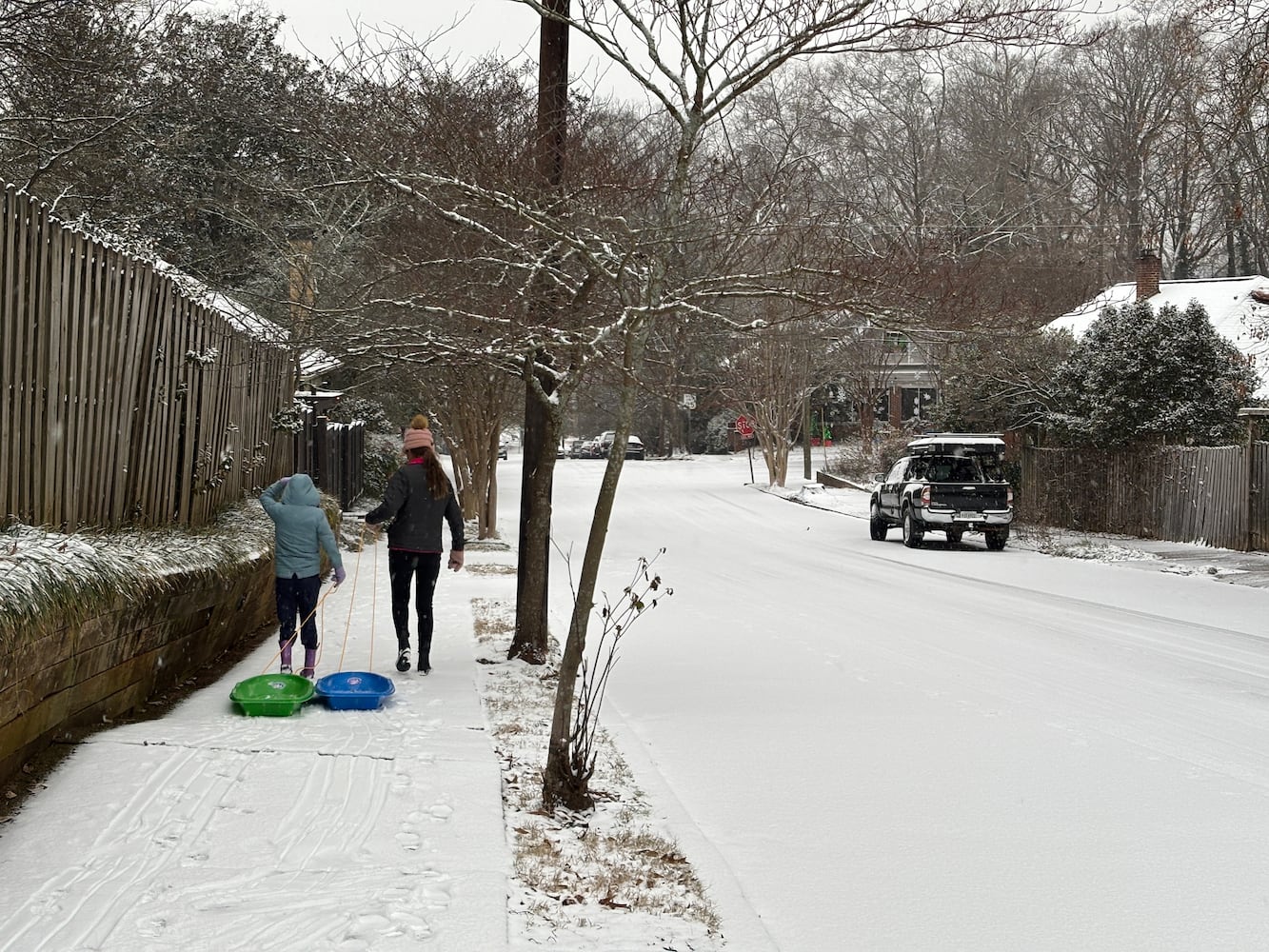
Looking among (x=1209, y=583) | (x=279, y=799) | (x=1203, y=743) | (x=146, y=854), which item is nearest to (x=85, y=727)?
(x=279, y=799)

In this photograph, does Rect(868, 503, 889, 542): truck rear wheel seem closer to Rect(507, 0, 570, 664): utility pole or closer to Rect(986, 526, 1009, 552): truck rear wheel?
Rect(986, 526, 1009, 552): truck rear wheel

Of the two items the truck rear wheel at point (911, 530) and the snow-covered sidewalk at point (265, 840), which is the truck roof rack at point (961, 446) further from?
the snow-covered sidewalk at point (265, 840)

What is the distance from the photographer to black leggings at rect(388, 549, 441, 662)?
30.4 ft

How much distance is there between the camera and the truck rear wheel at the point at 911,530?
23719 millimetres

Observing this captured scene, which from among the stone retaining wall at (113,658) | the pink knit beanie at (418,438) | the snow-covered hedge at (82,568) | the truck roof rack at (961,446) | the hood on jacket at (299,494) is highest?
the truck roof rack at (961,446)

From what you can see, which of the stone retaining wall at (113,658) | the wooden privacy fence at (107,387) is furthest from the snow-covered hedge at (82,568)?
the wooden privacy fence at (107,387)

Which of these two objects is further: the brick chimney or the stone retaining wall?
the brick chimney

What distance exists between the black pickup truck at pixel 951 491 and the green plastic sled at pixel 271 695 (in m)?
17.4

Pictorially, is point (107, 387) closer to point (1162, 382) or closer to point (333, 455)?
point (333, 455)

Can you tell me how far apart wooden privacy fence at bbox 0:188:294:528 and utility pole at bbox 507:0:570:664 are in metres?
2.69

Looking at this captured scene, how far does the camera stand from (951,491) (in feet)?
76.3

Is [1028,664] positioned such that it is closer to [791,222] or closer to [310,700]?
[791,222]

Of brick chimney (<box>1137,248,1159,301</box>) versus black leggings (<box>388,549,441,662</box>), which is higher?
brick chimney (<box>1137,248,1159,301</box>)

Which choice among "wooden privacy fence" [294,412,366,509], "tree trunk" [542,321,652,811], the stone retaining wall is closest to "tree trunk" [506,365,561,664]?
the stone retaining wall
